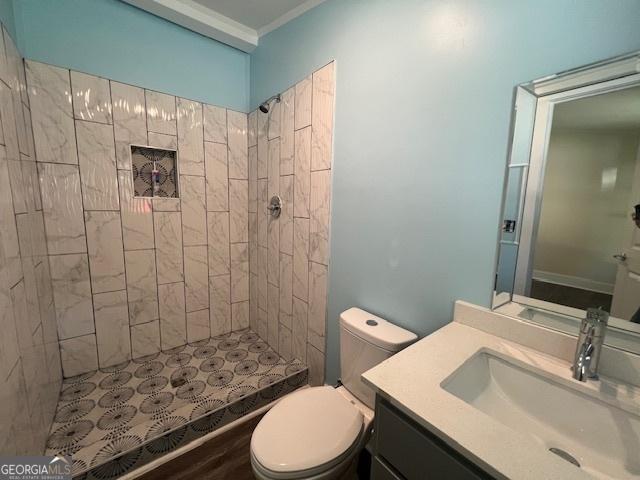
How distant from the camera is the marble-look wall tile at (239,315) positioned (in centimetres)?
240

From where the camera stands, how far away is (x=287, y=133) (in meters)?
1.80

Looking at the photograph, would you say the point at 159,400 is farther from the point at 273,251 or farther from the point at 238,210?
the point at 238,210

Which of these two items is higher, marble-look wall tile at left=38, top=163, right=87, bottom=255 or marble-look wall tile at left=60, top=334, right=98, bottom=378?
marble-look wall tile at left=38, top=163, right=87, bottom=255

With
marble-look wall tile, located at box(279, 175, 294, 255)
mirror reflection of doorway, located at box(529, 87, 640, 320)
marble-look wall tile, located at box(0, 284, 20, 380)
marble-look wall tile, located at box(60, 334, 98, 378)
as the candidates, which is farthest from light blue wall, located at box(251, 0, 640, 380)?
marble-look wall tile, located at box(60, 334, 98, 378)

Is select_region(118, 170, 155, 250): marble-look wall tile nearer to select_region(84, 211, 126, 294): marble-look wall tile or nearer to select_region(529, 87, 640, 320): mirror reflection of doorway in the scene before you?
select_region(84, 211, 126, 294): marble-look wall tile

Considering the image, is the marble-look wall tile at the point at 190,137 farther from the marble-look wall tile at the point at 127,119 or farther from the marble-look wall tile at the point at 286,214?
the marble-look wall tile at the point at 286,214

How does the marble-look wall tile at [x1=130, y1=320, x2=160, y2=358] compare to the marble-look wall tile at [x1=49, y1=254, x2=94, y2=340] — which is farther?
the marble-look wall tile at [x1=130, y1=320, x2=160, y2=358]

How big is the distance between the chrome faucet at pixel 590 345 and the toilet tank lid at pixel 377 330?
20.5 inches

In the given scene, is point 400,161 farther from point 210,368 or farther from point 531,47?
point 210,368

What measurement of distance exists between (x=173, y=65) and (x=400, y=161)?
1.77m

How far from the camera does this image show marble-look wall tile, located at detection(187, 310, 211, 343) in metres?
2.19

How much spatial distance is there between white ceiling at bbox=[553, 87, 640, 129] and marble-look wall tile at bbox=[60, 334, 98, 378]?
2.73 meters

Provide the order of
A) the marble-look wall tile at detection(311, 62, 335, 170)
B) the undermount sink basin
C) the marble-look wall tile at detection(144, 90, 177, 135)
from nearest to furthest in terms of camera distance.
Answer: the undermount sink basin → the marble-look wall tile at detection(311, 62, 335, 170) → the marble-look wall tile at detection(144, 90, 177, 135)

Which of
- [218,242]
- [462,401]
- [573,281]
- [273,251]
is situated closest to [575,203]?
[573,281]
